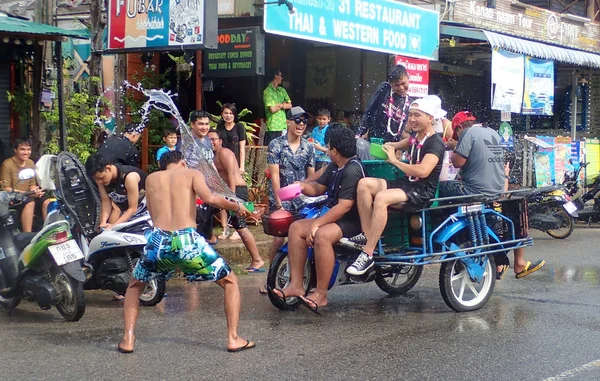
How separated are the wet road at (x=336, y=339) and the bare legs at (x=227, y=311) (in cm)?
10

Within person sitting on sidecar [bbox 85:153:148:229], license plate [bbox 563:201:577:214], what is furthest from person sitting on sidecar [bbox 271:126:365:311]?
license plate [bbox 563:201:577:214]

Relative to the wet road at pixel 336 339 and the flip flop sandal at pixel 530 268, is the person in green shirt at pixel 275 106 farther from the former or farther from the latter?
the flip flop sandal at pixel 530 268

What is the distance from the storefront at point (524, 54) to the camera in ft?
50.7

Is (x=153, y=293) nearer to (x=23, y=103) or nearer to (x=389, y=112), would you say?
(x=389, y=112)

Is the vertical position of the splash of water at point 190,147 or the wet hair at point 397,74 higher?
the wet hair at point 397,74

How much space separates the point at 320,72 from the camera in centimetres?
1574

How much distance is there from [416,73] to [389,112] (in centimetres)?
578

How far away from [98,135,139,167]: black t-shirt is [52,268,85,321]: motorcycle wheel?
1.86 metres

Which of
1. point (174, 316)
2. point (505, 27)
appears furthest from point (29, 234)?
point (505, 27)

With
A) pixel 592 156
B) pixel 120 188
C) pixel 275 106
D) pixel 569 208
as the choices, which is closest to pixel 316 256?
pixel 120 188

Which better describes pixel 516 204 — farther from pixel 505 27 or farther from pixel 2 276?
pixel 505 27

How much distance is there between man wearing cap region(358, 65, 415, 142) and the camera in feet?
29.2

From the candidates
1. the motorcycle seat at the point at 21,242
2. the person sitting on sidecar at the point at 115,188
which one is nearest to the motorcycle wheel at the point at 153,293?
the person sitting on sidecar at the point at 115,188

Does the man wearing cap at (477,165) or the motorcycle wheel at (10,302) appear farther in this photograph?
the man wearing cap at (477,165)
